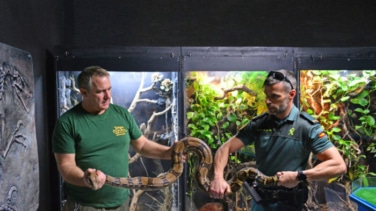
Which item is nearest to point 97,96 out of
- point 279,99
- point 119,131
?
point 119,131

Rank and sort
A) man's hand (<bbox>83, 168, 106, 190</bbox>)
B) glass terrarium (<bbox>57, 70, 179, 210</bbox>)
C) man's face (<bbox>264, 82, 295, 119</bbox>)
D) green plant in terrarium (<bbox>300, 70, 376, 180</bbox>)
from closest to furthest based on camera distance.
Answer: man's hand (<bbox>83, 168, 106, 190</bbox>), man's face (<bbox>264, 82, 295, 119</bbox>), glass terrarium (<bbox>57, 70, 179, 210</bbox>), green plant in terrarium (<bbox>300, 70, 376, 180</bbox>)

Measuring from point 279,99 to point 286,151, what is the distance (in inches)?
11.8

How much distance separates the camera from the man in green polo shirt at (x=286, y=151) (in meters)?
2.29

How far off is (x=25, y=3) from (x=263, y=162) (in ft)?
6.01

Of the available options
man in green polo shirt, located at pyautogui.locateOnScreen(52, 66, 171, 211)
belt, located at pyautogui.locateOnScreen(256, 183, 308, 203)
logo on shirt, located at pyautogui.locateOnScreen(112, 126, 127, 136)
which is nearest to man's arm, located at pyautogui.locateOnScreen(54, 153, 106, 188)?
man in green polo shirt, located at pyautogui.locateOnScreen(52, 66, 171, 211)

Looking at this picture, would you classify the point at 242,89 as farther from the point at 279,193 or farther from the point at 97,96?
the point at 97,96

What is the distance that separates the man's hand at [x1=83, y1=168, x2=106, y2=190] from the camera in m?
2.21

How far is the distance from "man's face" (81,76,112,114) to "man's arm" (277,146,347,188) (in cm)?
108

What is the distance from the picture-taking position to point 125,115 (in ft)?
8.04

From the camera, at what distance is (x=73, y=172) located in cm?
224

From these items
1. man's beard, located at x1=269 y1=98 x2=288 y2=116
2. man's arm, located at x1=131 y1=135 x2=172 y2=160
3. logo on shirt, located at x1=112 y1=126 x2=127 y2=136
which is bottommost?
man's arm, located at x1=131 y1=135 x2=172 y2=160

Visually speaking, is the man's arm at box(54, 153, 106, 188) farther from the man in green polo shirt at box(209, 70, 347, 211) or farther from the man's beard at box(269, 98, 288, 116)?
the man's beard at box(269, 98, 288, 116)

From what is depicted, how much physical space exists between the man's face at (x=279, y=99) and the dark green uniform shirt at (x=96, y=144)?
0.87m

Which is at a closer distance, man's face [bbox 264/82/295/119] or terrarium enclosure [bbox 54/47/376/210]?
man's face [bbox 264/82/295/119]
